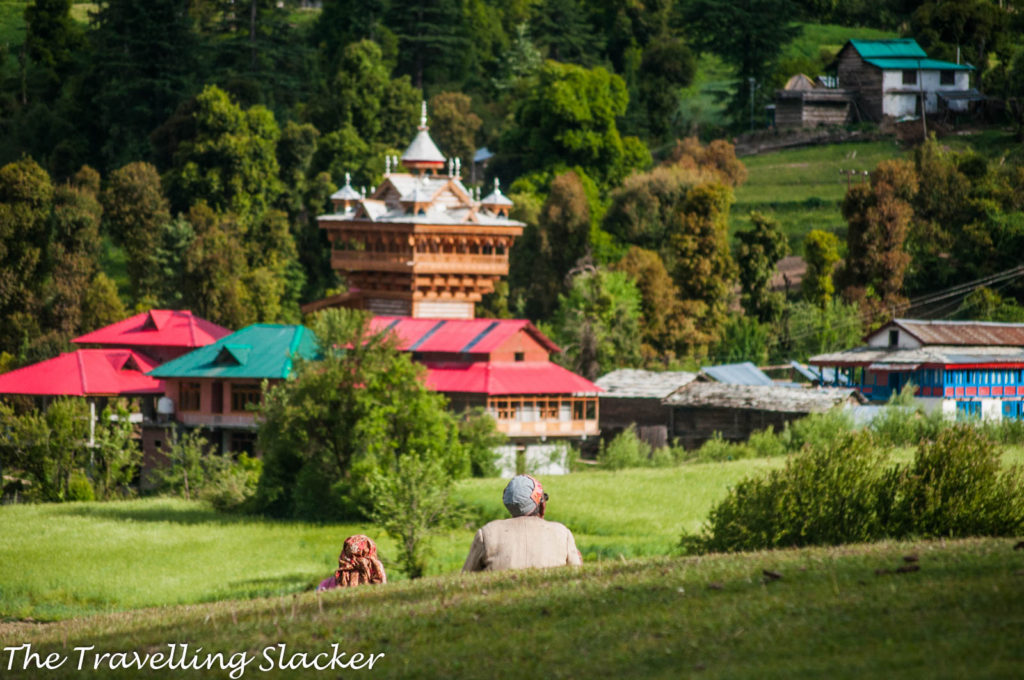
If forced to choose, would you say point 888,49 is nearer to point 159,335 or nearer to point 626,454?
point 626,454

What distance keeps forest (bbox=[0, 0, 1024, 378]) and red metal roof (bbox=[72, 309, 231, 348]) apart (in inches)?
138

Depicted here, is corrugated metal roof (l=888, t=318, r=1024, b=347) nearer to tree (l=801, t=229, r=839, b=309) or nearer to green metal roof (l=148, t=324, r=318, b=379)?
tree (l=801, t=229, r=839, b=309)

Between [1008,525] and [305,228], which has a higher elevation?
[305,228]

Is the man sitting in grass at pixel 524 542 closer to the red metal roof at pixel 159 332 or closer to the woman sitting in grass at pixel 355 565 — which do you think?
the woman sitting in grass at pixel 355 565

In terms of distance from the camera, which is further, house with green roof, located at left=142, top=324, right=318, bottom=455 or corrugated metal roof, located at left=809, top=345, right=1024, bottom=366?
house with green roof, located at left=142, top=324, right=318, bottom=455

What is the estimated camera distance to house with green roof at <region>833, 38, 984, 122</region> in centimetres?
9081

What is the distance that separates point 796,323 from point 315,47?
54621mm

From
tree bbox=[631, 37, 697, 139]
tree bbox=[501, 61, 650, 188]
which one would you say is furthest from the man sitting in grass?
tree bbox=[631, 37, 697, 139]

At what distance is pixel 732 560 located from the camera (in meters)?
15.9

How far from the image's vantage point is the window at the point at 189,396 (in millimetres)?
57062

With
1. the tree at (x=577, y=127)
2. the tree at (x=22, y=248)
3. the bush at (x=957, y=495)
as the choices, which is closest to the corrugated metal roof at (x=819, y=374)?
the tree at (x=577, y=127)

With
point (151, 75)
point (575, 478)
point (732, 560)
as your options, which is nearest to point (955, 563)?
point (732, 560)

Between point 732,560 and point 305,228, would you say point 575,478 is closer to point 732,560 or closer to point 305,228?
point 732,560

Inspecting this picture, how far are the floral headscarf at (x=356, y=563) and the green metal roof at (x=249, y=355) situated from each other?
36.5m
